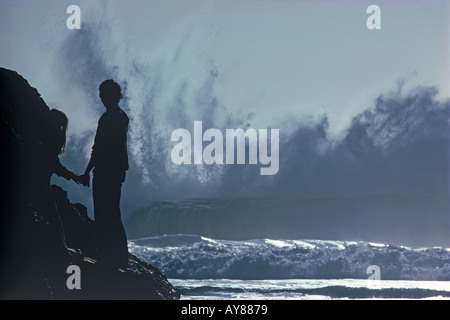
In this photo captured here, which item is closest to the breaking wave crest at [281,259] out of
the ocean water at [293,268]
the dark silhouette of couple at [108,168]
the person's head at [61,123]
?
the ocean water at [293,268]

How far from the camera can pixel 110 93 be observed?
12688 mm

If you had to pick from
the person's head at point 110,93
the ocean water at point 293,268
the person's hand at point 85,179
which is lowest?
the ocean water at point 293,268

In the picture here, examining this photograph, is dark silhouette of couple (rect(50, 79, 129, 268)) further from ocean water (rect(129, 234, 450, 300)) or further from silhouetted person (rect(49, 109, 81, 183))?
ocean water (rect(129, 234, 450, 300))

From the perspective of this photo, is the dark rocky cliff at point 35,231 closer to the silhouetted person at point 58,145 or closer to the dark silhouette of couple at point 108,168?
the silhouetted person at point 58,145

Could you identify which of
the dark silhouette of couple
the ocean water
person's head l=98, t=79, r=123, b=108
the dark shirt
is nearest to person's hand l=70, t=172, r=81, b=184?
the dark silhouette of couple

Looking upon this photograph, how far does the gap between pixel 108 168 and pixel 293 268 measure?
19.3 ft

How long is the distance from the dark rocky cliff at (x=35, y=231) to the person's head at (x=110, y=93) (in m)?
1.09

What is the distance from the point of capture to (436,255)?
46.8 feet

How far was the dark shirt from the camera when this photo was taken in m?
12.6

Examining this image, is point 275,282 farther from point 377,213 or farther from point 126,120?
point 126,120

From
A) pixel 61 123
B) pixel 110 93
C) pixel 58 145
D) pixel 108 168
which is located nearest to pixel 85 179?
pixel 108 168

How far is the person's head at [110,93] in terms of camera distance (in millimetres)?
12688
